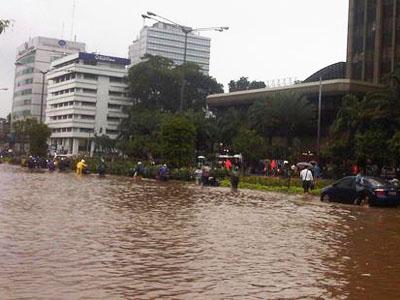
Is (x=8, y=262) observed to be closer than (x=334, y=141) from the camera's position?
Yes

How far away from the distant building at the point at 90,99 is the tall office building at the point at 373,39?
58.7m

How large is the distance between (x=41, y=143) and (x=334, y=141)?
4283cm

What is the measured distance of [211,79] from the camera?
106500 millimetres

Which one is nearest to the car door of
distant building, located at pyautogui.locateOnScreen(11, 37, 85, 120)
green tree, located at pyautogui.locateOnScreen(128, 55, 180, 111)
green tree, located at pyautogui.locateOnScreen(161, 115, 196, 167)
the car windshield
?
the car windshield

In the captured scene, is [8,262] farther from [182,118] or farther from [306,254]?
[182,118]

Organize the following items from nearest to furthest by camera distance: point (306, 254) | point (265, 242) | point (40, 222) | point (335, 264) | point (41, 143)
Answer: point (335, 264) → point (306, 254) → point (265, 242) → point (40, 222) → point (41, 143)

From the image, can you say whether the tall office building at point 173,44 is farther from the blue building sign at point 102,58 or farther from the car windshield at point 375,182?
the car windshield at point 375,182

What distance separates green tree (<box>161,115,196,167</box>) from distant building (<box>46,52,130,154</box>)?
76758 mm

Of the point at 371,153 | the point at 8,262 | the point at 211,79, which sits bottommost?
the point at 8,262

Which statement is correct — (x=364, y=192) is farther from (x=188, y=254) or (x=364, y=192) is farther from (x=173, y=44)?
(x=173, y=44)

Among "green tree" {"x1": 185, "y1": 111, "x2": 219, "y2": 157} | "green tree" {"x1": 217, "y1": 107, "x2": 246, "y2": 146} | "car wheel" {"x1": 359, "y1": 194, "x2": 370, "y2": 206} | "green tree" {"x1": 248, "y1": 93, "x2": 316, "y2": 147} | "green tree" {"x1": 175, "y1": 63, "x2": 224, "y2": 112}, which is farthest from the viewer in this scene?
"green tree" {"x1": 175, "y1": 63, "x2": 224, "y2": 112}

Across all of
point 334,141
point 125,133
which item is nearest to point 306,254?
A: point 334,141

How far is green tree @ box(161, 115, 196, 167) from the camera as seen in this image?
41.8 meters

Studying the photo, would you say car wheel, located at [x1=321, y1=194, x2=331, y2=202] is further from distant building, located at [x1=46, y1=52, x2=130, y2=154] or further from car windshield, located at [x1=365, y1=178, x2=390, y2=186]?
distant building, located at [x1=46, y1=52, x2=130, y2=154]
